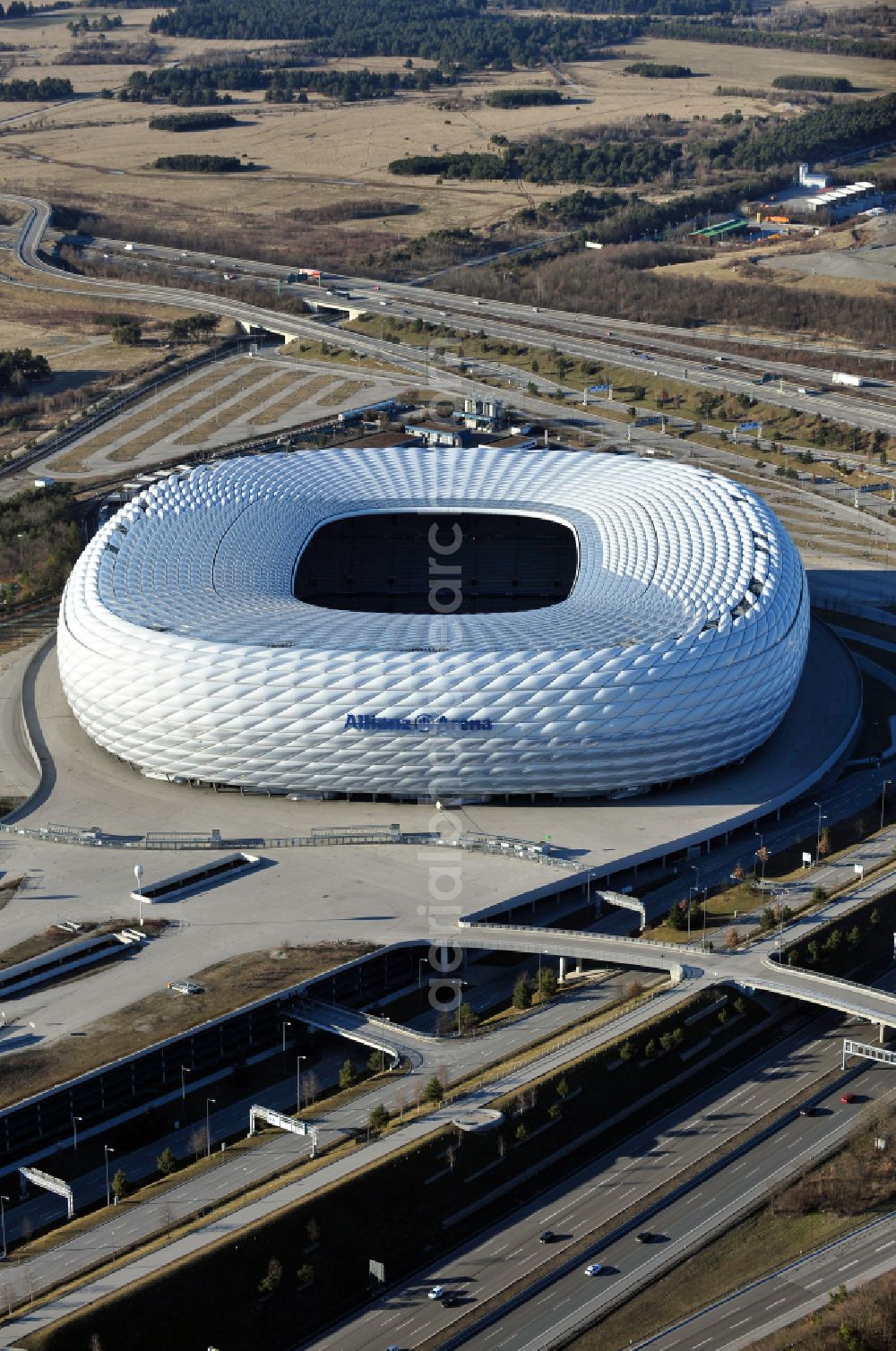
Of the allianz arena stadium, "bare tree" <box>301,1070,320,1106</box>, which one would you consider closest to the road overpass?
"bare tree" <box>301,1070,320,1106</box>

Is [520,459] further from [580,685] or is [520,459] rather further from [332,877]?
[332,877]

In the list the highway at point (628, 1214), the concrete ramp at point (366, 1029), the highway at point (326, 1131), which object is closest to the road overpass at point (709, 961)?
the highway at point (326, 1131)

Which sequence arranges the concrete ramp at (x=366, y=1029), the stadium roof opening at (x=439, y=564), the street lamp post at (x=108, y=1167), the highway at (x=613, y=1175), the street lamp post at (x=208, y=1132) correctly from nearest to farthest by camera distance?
the highway at (x=613, y=1175)
the street lamp post at (x=108, y=1167)
the street lamp post at (x=208, y=1132)
the concrete ramp at (x=366, y=1029)
the stadium roof opening at (x=439, y=564)

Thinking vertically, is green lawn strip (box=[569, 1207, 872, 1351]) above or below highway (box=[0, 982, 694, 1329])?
below

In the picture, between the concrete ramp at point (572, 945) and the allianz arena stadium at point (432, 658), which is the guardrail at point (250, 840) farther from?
the concrete ramp at point (572, 945)

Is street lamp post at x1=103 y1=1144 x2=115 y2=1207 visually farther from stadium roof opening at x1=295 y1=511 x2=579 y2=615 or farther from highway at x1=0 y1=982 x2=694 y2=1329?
stadium roof opening at x1=295 y1=511 x2=579 y2=615

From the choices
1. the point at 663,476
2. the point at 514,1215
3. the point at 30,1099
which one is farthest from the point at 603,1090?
the point at 663,476

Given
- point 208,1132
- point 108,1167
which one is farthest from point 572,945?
point 108,1167
